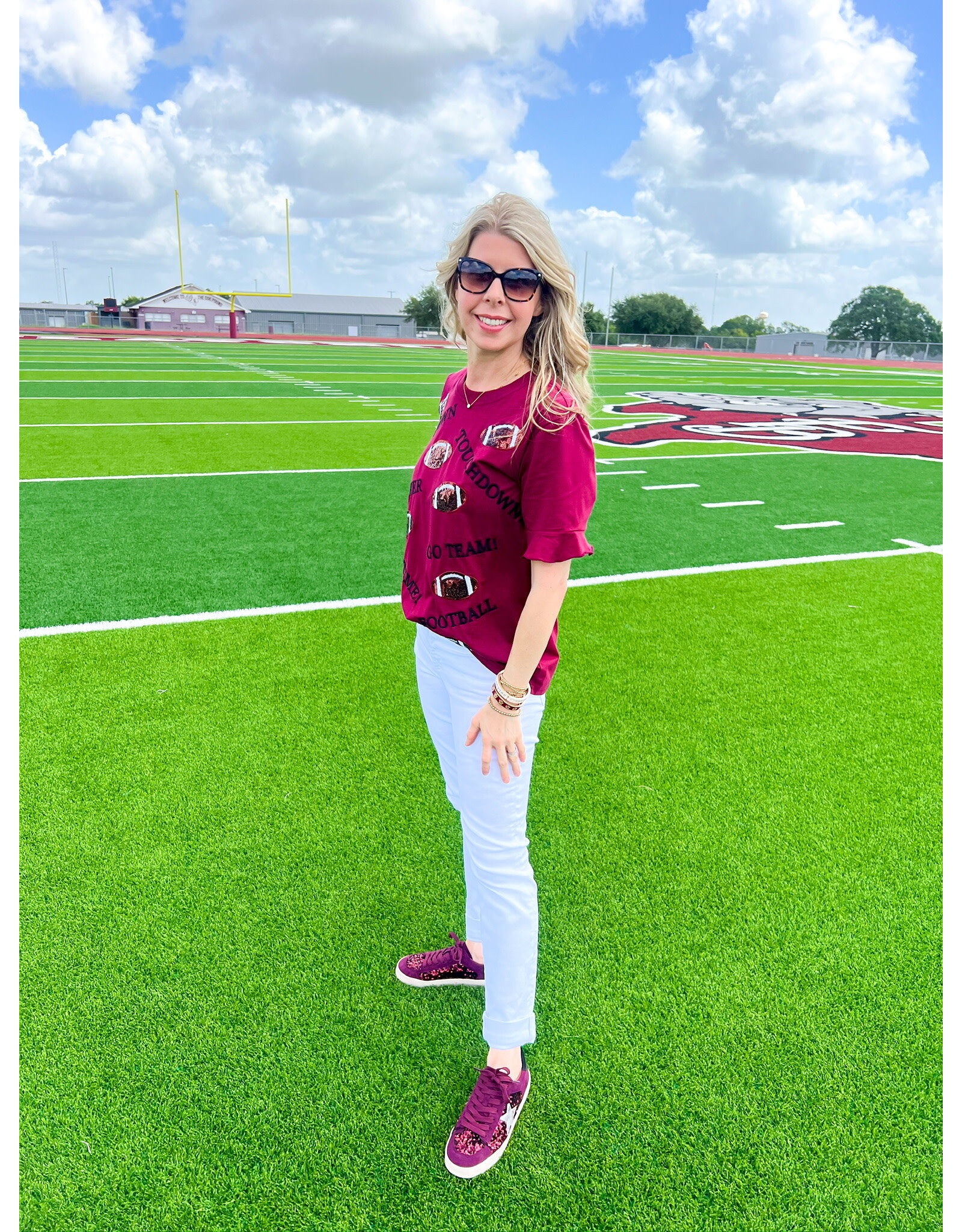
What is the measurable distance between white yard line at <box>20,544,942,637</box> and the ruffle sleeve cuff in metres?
3.07

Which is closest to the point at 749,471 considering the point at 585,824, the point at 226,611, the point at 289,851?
the point at 226,611

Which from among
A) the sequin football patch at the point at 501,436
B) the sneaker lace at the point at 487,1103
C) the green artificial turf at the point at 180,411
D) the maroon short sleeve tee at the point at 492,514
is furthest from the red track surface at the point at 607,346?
the sneaker lace at the point at 487,1103

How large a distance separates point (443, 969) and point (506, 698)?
112cm

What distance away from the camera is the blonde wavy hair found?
1.76 metres

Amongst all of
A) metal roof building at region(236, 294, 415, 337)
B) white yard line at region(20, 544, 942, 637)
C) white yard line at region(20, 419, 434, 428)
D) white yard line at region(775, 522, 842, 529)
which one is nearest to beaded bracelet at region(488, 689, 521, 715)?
white yard line at region(20, 544, 942, 637)

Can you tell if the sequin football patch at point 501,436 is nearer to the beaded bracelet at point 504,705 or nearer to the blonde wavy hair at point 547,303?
the blonde wavy hair at point 547,303

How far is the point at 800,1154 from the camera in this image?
1946 millimetres

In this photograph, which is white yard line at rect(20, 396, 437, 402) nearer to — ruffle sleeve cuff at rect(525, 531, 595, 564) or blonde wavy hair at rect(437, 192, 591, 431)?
blonde wavy hair at rect(437, 192, 591, 431)

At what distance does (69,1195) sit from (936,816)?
3.16 m

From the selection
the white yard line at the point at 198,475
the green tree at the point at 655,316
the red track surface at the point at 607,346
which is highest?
the green tree at the point at 655,316

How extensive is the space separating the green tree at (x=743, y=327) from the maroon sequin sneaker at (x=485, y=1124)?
11229cm

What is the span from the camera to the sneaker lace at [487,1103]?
1.93 m

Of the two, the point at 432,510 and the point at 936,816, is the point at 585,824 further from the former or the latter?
the point at 432,510

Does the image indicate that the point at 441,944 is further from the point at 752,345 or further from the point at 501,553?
the point at 752,345
